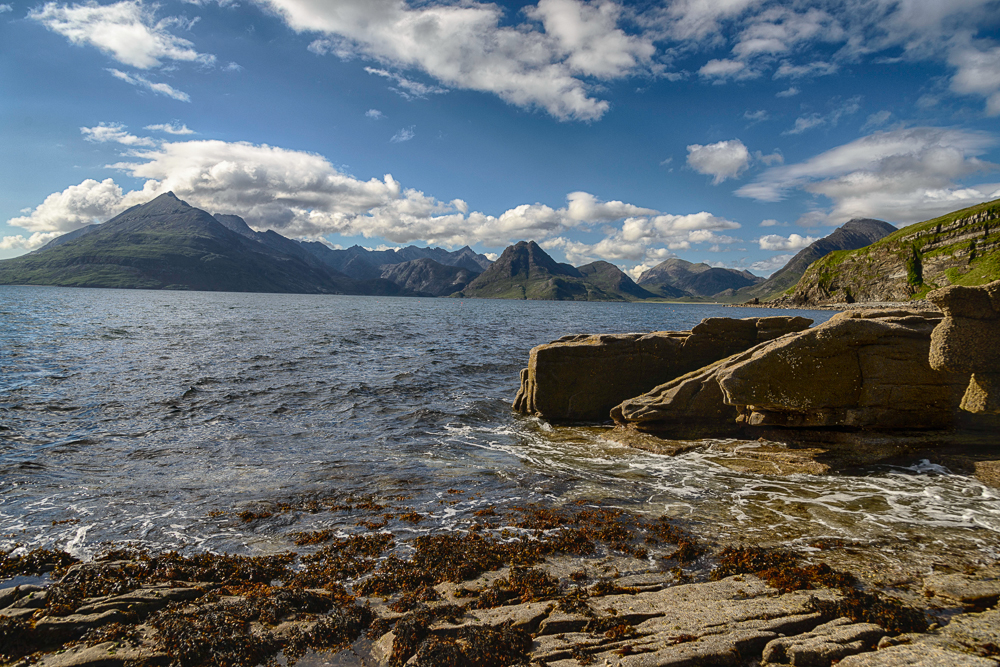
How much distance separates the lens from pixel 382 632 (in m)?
7.35

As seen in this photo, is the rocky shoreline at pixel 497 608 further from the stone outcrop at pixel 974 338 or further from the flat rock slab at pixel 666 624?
the stone outcrop at pixel 974 338

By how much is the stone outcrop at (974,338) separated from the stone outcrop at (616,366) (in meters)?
10.6

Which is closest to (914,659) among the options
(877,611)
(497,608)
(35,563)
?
(877,611)

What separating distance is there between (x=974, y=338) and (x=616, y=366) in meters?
13.4

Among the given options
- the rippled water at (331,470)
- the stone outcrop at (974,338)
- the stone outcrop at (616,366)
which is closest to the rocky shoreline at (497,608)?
the rippled water at (331,470)

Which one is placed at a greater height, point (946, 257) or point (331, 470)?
point (946, 257)

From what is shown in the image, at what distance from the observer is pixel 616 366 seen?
2373 centimetres

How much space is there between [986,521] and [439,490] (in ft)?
48.8

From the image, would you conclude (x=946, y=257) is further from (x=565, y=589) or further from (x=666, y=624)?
(x=565, y=589)

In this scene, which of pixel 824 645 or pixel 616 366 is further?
pixel 616 366

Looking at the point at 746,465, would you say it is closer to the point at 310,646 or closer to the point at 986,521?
the point at 986,521

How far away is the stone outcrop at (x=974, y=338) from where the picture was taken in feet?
40.1

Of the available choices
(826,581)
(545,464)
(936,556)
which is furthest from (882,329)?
(545,464)

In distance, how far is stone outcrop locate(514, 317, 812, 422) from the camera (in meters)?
23.6
